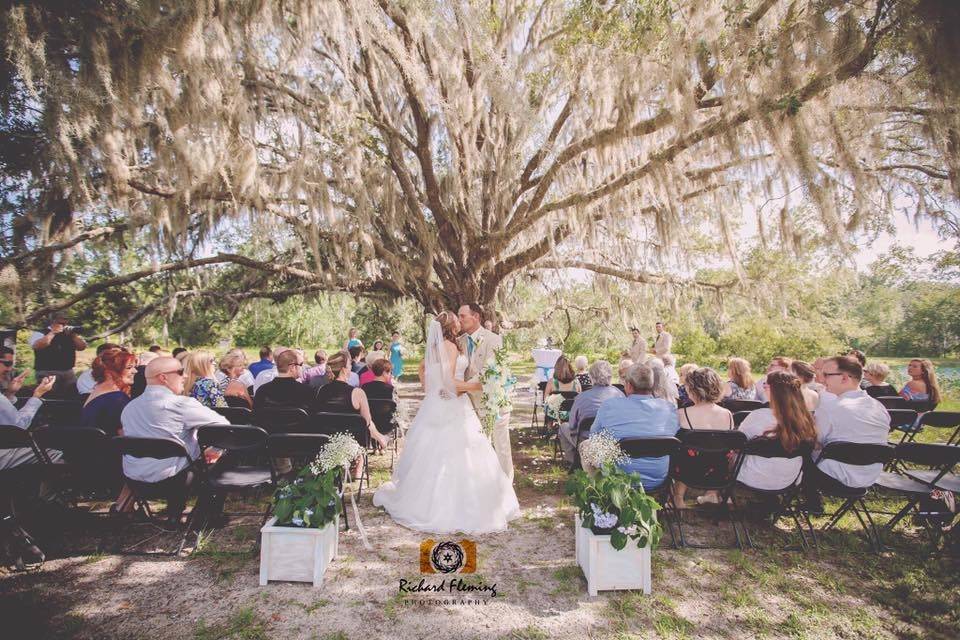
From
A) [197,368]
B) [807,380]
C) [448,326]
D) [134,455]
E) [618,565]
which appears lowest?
[618,565]

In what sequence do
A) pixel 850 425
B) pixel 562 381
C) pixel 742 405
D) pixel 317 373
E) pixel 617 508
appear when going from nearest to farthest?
pixel 617 508 < pixel 850 425 < pixel 742 405 < pixel 562 381 < pixel 317 373

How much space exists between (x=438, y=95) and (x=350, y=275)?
3012 mm

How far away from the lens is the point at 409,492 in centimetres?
378

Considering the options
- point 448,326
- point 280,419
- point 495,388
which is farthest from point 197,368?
point 495,388

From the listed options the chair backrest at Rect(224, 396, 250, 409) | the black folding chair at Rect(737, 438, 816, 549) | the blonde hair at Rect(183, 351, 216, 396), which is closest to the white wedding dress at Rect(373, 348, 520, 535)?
the chair backrest at Rect(224, 396, 250, 409)

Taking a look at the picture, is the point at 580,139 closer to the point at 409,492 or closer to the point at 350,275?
the point at 350,275

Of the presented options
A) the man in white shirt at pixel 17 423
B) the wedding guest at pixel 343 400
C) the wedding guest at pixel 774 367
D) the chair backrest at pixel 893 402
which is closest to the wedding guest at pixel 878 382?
the chair backrest at pixel 893 402

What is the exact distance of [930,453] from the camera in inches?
124

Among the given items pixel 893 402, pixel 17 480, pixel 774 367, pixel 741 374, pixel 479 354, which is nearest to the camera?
pixel 17 480

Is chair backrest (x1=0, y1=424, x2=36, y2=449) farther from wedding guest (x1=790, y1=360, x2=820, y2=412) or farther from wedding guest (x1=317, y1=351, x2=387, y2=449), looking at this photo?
wedding guest (x1=790, y1=360, x2=820, y2=412)

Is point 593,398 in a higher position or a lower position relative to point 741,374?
lower

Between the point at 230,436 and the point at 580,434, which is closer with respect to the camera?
the point at 230,436

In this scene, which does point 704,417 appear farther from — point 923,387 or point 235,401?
point 923,387

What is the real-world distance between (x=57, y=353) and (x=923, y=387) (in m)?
11.9
